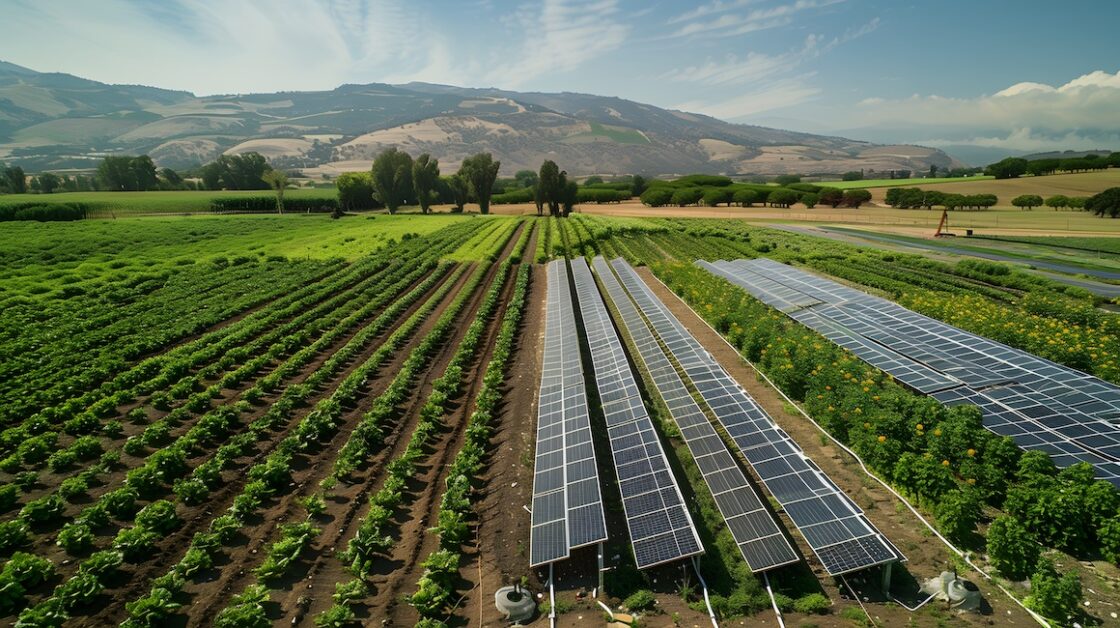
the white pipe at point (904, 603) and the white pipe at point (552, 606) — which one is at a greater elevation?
the white pipe at point (552, 606)

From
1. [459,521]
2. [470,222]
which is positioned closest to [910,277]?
[459,521]

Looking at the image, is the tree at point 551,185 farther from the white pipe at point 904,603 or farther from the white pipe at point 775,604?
the white pipe at point 904,603

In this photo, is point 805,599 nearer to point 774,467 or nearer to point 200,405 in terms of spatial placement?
point 774,467

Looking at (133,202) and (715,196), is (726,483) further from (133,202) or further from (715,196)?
(133,202)

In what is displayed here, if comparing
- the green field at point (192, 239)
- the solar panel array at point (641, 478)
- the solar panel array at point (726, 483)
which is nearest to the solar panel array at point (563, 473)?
the solar panel array at point (641, 478)

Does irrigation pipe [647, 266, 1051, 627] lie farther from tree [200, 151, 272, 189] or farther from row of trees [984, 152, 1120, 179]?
tree [200, 151, 272, 189]
